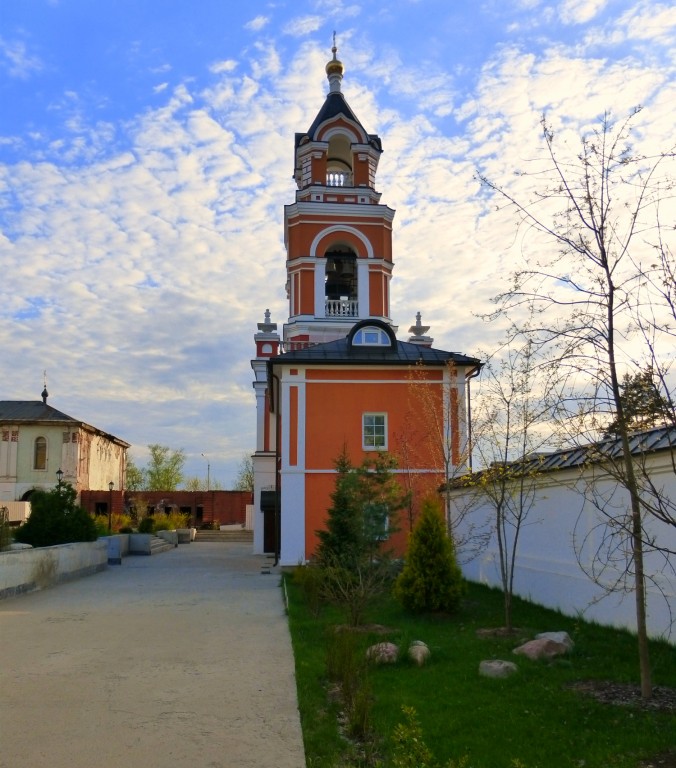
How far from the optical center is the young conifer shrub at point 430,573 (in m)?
11.4

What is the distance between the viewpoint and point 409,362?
832 inches

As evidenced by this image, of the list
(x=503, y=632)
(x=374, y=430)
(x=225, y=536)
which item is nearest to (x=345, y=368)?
(x=374, y=430)

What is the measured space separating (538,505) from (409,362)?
9.16 meters

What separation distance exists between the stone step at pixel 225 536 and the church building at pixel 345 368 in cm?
2157

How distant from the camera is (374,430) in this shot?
834 inches

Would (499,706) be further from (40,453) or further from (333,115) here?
(40,453)

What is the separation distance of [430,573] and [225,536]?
3703cm

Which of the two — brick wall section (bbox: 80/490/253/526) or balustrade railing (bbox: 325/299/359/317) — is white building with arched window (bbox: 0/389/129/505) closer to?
brick wall section (bbox: 80/490/253/526)

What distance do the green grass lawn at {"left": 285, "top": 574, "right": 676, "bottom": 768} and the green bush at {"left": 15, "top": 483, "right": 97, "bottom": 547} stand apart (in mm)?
11940

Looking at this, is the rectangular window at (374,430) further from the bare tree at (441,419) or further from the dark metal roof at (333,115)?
the dark metal roof at (333,115)

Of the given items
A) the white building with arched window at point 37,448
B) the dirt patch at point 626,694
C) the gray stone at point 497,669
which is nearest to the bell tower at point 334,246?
the gray stone at point 497,669

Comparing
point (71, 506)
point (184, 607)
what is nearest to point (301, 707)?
point (184, 607)

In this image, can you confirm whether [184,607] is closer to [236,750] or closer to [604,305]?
[236,750]

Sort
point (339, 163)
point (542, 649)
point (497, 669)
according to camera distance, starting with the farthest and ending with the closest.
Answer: point (339, 163), point (542, 649), point (497, 669)
